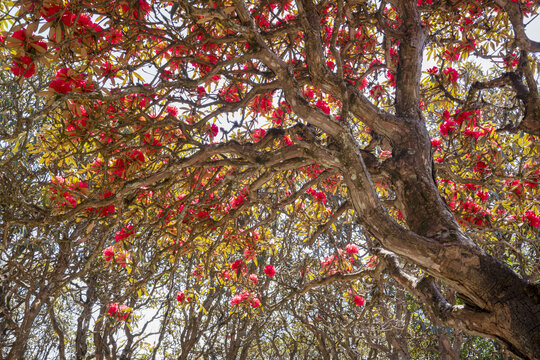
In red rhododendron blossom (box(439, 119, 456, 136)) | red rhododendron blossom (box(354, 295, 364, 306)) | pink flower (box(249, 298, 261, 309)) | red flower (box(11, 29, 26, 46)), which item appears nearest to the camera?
red flower (box(11, 29, 26, 46))

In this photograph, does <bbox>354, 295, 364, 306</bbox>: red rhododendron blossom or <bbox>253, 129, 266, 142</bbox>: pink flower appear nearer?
<bbox>253, 129, 266, 142</bbox>: pink flower

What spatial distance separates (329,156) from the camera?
6.21 ft

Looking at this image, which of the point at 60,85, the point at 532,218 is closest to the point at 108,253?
the point at 60,85

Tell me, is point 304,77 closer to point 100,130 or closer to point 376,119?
point 376,119

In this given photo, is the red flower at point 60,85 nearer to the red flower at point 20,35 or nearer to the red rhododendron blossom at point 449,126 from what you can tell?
the red flower at point 20,35

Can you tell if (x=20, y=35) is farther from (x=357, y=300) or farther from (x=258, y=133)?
(x=357, y=300)

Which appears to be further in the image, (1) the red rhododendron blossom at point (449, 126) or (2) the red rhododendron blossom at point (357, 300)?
(2) the red rhododendron blossom at point (357, 300)

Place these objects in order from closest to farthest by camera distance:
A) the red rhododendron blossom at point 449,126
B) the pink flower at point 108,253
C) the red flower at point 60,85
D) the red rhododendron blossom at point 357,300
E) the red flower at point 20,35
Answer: the red flower at point 20,35, the red flower at point 60,85, the red rhododendron blossom at point 449,126, the pink flower at point 108,253, the red rhododendron blossom at point 357,300

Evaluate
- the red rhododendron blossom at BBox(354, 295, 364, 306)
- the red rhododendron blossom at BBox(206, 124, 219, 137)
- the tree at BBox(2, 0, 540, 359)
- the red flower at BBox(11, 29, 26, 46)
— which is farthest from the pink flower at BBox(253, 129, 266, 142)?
the red rhododendron blossom at BBox(354, 295, 364, 306)

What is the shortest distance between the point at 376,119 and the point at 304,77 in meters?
0.78

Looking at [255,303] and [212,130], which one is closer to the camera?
[212,130]

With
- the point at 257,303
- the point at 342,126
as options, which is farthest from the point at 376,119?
the point at 257,303

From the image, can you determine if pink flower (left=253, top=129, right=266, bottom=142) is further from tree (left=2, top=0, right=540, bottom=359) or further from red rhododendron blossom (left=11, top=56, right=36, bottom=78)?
red rhododendron blossom (left=11, top=56, right=36, bottom=78)

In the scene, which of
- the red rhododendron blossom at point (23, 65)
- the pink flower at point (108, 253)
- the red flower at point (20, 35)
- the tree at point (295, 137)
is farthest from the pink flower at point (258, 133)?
the red flower at point (20, 35)
